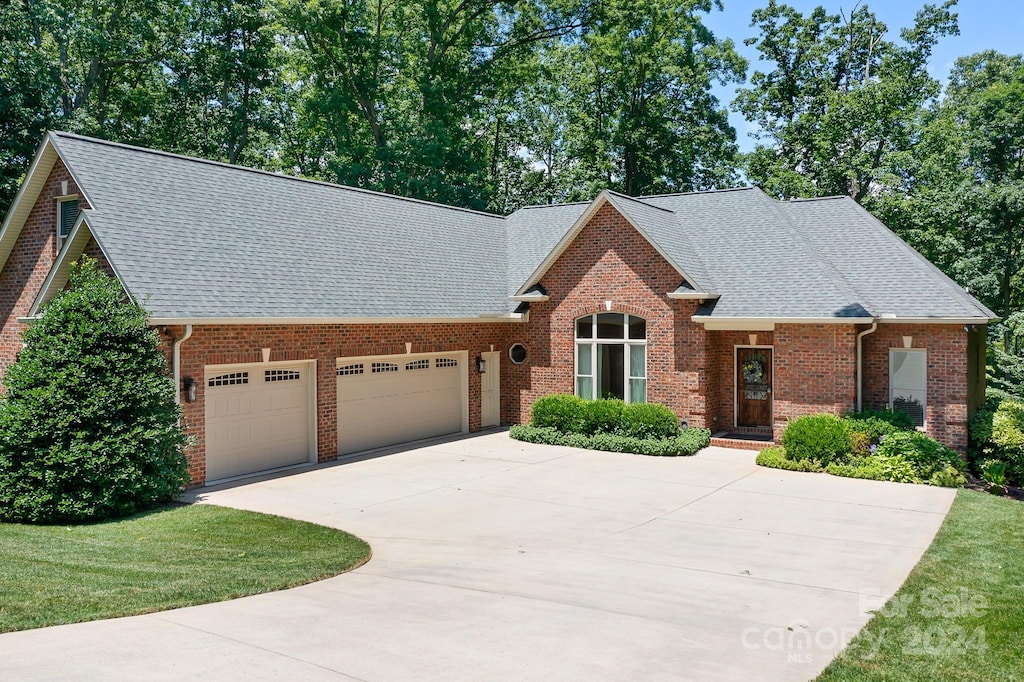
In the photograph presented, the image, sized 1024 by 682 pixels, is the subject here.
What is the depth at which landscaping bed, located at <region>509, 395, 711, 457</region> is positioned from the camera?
18.2 m

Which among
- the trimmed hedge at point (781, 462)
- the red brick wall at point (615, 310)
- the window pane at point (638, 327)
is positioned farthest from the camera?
the window pane at point (638, 327)

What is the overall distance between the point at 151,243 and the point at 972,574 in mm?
14136

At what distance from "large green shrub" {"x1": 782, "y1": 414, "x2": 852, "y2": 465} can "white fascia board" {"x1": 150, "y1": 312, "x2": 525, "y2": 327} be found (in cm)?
803

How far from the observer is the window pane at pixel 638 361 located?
20016mm

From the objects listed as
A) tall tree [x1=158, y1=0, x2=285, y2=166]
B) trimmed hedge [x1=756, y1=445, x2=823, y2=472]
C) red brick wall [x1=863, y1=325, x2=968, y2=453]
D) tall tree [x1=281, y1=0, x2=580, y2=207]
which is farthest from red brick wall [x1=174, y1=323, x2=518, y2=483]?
tall tree [x1=158, y1=0, x2=285, y2=166]

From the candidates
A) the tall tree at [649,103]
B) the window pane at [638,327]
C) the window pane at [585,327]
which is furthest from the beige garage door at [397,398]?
the tall tree at [649,103]

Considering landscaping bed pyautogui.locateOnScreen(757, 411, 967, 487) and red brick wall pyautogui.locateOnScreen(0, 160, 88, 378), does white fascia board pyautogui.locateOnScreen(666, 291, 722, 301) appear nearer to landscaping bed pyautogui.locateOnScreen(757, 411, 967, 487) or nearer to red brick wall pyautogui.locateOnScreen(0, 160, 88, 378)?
landscaping bed pyautogui.locateOnScreen(757, 411, 967, 487)

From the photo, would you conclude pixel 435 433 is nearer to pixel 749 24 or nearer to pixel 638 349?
pixel 638 349

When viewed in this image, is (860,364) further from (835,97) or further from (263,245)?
(835,97)

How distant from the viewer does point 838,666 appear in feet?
20.5

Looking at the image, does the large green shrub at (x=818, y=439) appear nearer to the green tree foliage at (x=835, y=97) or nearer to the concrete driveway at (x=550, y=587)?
the concrete driveway at (x=550, y=587)

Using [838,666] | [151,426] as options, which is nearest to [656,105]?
[151,426]

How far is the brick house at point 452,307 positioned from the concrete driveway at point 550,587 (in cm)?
264

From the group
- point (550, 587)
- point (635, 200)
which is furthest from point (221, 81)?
point (550, 587)
